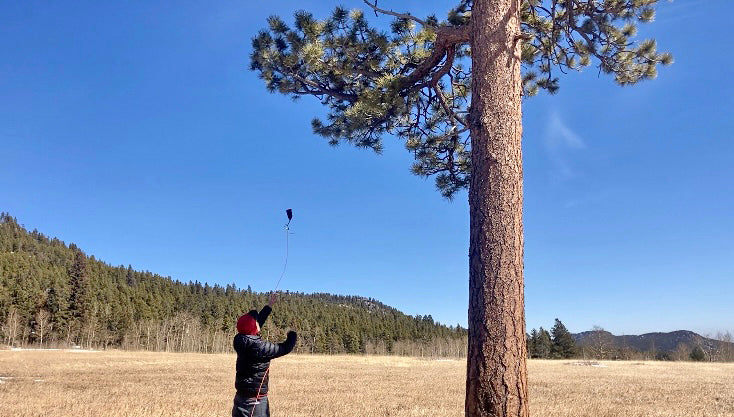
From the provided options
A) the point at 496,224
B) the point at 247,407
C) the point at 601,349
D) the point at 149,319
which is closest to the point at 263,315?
the point at 247,407

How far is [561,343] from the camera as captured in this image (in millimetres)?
81000

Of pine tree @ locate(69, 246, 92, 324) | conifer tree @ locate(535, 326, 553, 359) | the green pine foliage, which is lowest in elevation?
conifer tree @ locate(535, 326, 553, 359)

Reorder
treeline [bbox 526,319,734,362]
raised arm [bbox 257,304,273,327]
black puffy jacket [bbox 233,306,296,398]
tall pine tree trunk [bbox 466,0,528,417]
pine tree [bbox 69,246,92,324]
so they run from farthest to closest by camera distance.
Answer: pine tree [bbox 69,246,92,324], treeline [bbox 526,319,734,362], raised arm [bbox 257,304,273,327], black puffy jacket [bbox 233,306,296,398], tall pine tree trunk [bbox 466,0,528,417]

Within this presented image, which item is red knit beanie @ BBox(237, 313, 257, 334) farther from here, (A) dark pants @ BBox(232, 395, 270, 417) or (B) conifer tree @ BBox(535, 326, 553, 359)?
(B) conifer tree @ BBox(535, 326, 553, 359)

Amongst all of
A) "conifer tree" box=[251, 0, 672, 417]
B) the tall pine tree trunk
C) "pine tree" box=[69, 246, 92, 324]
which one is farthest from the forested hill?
the tall pine tree trunk

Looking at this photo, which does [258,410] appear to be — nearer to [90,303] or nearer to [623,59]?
[623,59]

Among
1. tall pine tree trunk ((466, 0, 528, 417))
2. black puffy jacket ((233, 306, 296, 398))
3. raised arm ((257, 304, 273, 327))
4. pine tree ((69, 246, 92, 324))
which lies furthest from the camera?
pine tree ((69, 246, 92, 324))

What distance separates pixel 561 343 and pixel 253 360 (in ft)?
278

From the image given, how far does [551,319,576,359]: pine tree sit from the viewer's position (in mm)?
80250

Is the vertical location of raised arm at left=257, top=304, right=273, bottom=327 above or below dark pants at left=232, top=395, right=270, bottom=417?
above

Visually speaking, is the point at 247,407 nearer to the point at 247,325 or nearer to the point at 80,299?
the point at 247,325

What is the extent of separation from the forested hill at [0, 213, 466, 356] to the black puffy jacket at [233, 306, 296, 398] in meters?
73.6

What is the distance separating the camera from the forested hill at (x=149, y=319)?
79.1m

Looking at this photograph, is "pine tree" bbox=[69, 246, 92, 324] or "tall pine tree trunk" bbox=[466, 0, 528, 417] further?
"pine tree" bbox=[69, 246, 92, 324]
